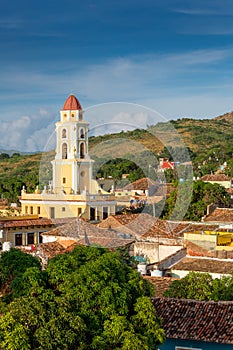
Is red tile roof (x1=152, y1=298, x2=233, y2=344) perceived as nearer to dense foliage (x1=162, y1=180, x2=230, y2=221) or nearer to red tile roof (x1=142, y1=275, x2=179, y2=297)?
red tile roof (x1=142, y1=275, x2=179, y2=297)

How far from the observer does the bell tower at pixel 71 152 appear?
1194 inches

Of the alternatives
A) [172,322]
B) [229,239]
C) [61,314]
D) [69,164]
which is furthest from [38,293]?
[69,164]

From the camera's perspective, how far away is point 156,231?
2367 cm

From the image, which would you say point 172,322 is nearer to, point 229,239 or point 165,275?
point 165,275

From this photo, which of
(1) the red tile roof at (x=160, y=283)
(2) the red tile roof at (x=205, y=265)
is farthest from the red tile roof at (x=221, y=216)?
(1) the red tile roof at (x=160, y=283)

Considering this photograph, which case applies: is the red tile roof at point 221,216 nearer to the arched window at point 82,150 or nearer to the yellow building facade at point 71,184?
the yellow building facade at point 71,184

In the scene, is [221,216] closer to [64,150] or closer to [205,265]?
[64,150]

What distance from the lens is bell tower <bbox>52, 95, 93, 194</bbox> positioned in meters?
30.3

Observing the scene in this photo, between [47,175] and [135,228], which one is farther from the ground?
[47,175]

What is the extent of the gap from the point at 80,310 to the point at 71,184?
21.0 meters

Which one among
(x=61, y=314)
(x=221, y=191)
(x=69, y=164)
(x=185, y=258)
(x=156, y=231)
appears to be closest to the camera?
(x=61, y=314)

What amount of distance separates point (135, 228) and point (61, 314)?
15072 mm

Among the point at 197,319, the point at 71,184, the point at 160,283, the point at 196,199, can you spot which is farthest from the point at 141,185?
the point at 197,319

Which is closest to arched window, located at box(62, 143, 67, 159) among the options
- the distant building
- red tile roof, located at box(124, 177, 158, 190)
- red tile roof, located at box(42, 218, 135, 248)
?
red tile roof, located at box(42, 218, 135, 248)
